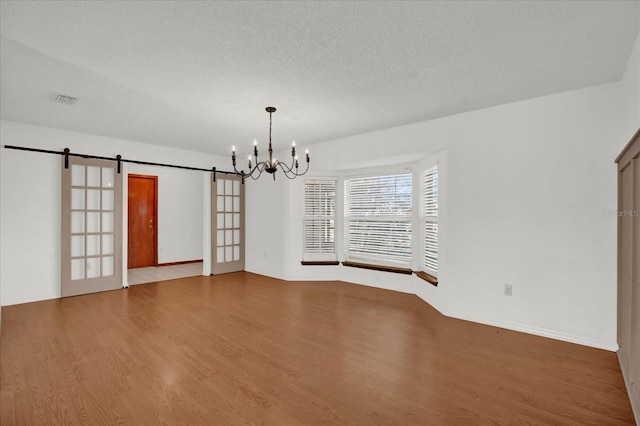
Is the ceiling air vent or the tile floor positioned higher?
the ceiling air vent

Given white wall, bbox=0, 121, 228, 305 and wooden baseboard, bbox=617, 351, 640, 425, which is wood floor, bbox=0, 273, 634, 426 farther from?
white wall, bbox=0, 121, 228, 305

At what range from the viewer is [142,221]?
7297mm

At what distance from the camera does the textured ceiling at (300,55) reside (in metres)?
1.87

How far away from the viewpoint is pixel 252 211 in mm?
6582

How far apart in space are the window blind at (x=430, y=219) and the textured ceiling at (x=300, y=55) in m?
0.98

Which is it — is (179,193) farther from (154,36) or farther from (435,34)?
(435,34)

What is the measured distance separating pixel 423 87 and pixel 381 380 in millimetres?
2652

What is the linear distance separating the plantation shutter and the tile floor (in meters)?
2.64

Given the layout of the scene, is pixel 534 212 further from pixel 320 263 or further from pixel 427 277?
pixel 320 263

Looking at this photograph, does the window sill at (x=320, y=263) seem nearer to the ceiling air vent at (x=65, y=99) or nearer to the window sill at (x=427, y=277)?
the window sill at (x=427, y=277)

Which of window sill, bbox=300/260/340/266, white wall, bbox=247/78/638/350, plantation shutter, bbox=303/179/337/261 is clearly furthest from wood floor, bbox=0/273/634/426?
plantation shutter, bbox=303/179/337/261

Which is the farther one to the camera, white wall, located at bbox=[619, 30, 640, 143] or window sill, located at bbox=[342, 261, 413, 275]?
window sill, located at bbox=[342, 261, 413, 275]

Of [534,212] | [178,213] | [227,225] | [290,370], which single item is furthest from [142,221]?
[534,212]

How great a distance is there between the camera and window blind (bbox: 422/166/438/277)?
166 inches
